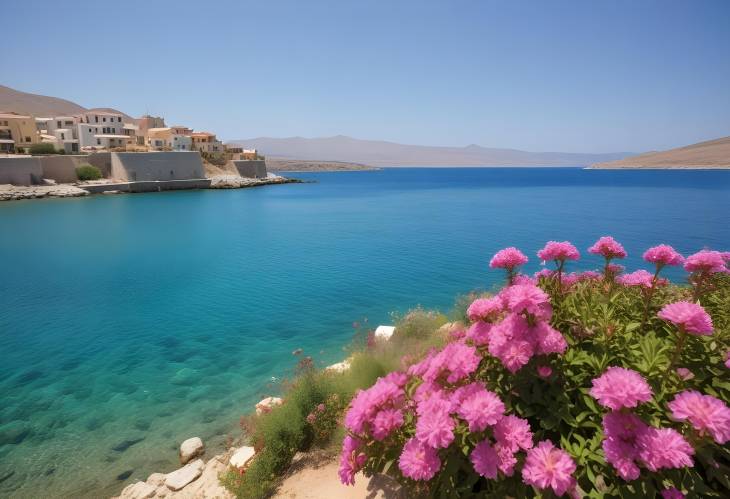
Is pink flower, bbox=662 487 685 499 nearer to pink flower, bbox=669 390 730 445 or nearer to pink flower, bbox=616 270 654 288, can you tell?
pink flower, bbox=669 390 730 445

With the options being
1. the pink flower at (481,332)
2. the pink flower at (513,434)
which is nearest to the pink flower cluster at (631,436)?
the pink flower at (513,434)

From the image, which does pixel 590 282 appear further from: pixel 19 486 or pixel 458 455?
pixel 19 486

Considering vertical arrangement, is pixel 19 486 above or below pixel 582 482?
below

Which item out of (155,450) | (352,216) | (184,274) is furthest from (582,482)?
(352,216)

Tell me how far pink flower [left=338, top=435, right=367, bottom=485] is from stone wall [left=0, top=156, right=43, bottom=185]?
73.0m

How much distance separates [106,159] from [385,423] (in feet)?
267

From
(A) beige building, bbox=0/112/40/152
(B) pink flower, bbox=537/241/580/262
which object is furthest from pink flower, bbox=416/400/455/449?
(A) beige building, bbox=0/112/40/152

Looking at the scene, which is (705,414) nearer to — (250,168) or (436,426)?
(436,426)

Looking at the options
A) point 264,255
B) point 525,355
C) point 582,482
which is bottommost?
point 264,255

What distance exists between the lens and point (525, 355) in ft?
8.61

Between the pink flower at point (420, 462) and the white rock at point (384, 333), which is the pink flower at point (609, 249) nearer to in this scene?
the pink flower at point (420, 462)

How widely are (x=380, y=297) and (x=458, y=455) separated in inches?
559

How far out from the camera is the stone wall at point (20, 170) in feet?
181

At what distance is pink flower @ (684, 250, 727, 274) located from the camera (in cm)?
345
